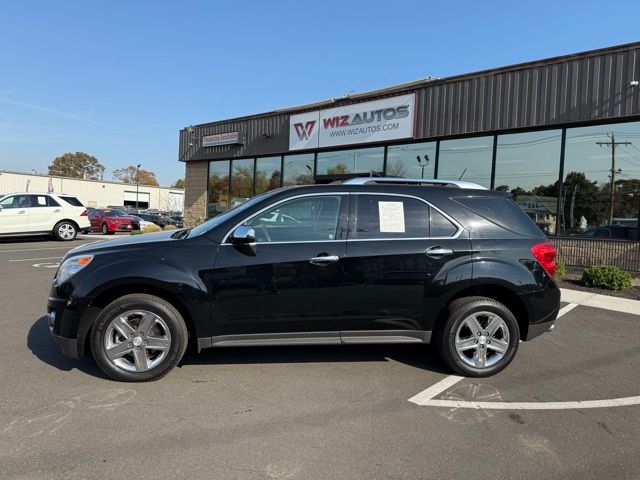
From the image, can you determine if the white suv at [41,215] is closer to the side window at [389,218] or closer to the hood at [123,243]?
the hood at [123,243]

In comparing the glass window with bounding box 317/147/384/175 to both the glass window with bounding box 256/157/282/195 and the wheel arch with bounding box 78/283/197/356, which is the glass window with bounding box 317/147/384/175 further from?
the wheel arch with bounding box 78/283/197/356

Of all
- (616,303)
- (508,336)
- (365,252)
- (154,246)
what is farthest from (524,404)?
(616,303)

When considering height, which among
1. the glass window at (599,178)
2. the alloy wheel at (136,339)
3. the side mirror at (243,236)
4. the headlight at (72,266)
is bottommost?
the alloy wheel at (136,339)

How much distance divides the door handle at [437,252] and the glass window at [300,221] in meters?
0.87

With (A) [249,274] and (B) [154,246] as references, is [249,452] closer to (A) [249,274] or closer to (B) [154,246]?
(A) [249,274]

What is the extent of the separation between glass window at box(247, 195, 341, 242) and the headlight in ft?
4.68

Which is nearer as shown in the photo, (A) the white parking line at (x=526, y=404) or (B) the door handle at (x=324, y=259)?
(A) the white parking line at (x=526, y=404)

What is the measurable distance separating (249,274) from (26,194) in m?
15.5

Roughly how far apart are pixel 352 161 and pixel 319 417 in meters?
12.4

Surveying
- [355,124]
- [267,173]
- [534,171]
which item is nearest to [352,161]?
[355,124]

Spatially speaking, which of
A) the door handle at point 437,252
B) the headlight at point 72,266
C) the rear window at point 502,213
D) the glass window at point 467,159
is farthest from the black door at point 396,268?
the glass window at point 467,159

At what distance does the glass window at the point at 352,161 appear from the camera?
571 inches

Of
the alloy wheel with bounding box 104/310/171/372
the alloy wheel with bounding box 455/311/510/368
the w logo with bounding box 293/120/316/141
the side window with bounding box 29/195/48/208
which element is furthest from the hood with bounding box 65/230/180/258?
the side window with bounding box 29/195/48/208

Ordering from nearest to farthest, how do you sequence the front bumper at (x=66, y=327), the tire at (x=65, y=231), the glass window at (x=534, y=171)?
the front bumper at (x=66, y=327) → the glass window at (x=534, y=171) → the tire at (x=65, y=231)
